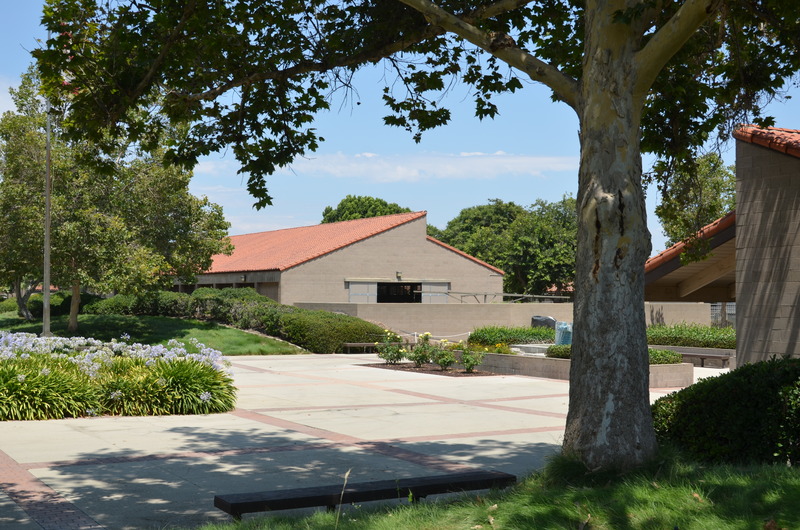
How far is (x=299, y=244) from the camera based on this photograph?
48.2 m

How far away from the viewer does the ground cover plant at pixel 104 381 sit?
13336 millimetres

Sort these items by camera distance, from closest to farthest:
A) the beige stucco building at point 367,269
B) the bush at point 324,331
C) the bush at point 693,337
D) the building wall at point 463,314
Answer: the bush at point 693,337, the bush at point 324,331, the building wall at point 463,314, the beige stucco building at point 367,269

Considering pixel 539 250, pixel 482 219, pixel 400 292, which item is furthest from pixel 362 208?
pixel 400 292

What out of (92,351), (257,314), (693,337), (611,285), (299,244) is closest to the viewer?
(611,285)

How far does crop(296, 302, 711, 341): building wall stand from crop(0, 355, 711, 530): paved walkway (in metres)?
17.6

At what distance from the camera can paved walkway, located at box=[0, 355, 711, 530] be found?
7723mm

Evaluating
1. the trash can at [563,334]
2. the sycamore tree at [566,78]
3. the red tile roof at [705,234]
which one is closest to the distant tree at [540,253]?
the trash can at [563,334]

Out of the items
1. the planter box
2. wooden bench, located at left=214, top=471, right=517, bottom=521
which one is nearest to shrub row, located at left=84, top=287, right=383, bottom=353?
the planter box

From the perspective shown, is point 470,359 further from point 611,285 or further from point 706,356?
point 611,285

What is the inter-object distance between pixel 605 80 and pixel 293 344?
87.9 feet

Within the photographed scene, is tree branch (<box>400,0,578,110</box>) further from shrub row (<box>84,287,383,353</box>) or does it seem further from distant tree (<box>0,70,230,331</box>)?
shrub row (<box>84,287,383,353</box>)

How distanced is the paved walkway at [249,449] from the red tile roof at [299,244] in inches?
1000

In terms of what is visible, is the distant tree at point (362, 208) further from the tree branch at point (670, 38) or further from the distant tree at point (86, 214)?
the tree branch at point (670, 38)

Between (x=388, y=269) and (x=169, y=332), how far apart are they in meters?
13.9
